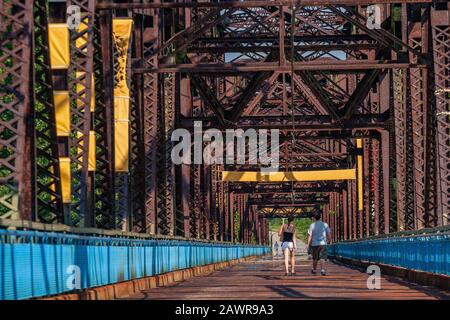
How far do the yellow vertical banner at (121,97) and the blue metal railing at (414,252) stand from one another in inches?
250

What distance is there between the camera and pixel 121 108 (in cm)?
2603

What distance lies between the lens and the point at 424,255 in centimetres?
2431

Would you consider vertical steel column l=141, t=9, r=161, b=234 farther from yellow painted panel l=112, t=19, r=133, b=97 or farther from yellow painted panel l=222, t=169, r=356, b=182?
yellow painted panel l=222, t=169, r=356, b=182

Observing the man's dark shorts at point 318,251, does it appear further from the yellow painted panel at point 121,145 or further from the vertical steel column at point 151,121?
the yellow painted panel at point 121,145

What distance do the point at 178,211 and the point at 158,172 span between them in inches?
305

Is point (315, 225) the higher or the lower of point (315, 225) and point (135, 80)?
the lower

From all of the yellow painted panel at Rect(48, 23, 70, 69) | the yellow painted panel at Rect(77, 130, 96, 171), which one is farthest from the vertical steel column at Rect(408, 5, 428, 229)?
the yellow painted panel at Rect(48, 23, 70, 69)

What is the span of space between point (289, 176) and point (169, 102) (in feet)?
70.2

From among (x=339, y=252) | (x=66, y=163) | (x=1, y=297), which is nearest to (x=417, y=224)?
(x=66, y=163)

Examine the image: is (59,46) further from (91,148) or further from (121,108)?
(121,108)

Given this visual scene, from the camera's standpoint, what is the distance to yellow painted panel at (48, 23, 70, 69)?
19.0 metres

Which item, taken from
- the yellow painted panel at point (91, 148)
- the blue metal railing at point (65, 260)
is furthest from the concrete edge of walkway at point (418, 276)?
the yellow painted panel at point (91, 148)

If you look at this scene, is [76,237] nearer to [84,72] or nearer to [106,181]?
[84,72]
